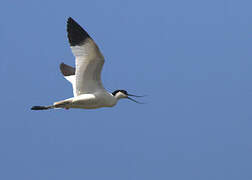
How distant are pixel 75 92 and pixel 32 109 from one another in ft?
3.80

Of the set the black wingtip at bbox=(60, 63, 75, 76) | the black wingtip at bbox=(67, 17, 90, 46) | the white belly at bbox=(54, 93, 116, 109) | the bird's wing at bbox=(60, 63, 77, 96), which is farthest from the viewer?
the black wingtip at bbox=(60, 63, 75, 76)

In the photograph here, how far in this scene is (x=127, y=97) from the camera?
47.1 ft

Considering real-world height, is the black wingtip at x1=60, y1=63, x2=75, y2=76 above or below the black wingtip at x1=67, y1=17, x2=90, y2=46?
above

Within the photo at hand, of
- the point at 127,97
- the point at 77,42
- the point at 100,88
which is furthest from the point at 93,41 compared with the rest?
the point at 127,97

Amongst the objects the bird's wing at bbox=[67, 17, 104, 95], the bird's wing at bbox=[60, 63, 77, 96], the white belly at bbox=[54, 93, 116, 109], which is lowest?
the white belly at bbox=[54, 93, 116, 109]

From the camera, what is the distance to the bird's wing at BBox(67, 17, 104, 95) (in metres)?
12.2

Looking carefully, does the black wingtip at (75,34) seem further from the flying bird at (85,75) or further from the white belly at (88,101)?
the white belly at (88,101)

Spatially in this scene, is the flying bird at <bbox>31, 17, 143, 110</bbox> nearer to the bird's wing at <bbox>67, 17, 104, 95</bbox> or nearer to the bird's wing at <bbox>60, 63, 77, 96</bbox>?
the bird's wing at <bbox>67, 17, 104, 95</bbox>

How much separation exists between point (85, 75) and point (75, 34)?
1066 mm

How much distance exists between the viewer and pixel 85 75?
42.1 feet

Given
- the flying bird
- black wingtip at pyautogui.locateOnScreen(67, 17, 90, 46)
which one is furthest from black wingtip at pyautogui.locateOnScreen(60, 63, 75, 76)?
black wingtip at pyautogui.locateOnScreen(67, 17, 90, 46)

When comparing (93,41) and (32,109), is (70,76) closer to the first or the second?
(32,109)

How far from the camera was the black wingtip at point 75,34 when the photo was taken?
12156 millimetres

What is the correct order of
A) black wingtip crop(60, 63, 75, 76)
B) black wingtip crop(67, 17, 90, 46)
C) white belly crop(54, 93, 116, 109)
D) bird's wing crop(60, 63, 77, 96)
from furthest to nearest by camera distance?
black wingtip crop(60, 63, 75, 76) → bird's wing crop(60, 63, 77, 96) → white belly crop(54, 93, 116, 109) → black wingtip crop(67, 17, 90, 46)
